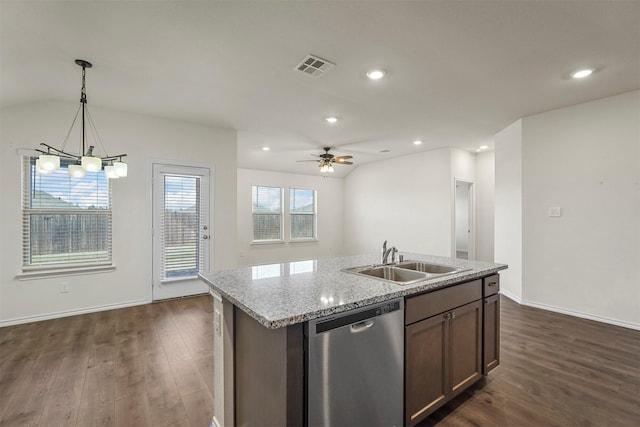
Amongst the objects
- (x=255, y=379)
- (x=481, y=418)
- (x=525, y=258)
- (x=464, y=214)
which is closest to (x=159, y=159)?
(x=255, y=379)

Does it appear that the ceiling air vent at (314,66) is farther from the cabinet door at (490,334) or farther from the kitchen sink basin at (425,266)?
the cabinet door at (490,334)

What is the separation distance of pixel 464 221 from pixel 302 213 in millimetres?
4052

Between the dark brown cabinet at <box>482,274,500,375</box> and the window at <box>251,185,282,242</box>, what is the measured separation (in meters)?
5.67

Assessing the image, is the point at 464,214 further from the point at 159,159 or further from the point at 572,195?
the point at 159,159

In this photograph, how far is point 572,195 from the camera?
3.59 m

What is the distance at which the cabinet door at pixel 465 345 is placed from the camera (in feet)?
6.05

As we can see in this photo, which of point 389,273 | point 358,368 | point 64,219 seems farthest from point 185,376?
point 64,219

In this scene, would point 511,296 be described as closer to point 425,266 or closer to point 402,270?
point 425,266

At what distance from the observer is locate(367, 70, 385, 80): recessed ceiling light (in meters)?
2.72

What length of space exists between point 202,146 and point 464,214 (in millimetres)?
5754

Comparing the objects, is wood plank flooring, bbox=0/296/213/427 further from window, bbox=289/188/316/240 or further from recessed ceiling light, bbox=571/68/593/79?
window, bbox=289/188/316/240

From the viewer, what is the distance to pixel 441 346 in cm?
175

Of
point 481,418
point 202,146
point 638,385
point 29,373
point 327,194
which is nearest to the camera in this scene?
point 481,418

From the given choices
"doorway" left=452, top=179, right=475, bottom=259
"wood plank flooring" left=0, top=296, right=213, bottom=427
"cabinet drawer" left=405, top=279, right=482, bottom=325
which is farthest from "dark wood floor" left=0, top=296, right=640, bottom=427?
"doorway" left=452, top=179, right=475, bottom=259
